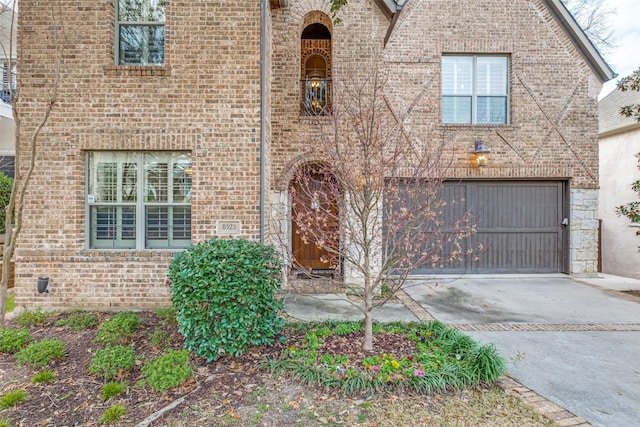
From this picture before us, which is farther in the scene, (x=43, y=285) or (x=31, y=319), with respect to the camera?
(x=43, y=285)

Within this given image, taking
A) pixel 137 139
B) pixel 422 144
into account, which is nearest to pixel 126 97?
pixel 137 139

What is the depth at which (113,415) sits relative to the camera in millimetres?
2732

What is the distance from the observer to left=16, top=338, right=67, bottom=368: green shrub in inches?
137

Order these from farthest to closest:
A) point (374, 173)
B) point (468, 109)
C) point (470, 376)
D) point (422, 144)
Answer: point (468, 109) → point (422, 144) → point (374, 173) → point (470, 376)

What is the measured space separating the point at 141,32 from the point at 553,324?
26.7 ft

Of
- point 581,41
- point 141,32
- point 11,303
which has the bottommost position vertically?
point 11,303

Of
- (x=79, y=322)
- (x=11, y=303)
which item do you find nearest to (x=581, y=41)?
(x=79, y=322)

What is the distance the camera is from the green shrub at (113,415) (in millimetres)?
2705

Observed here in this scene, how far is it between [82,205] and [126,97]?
189 cm

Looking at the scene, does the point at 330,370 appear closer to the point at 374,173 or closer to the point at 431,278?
the point at 374,173

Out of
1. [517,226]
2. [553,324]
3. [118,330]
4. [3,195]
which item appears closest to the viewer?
[118,330]

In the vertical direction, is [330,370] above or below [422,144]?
below

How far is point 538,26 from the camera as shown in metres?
7.80

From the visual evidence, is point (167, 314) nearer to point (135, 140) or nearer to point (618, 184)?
point (135, 140)
